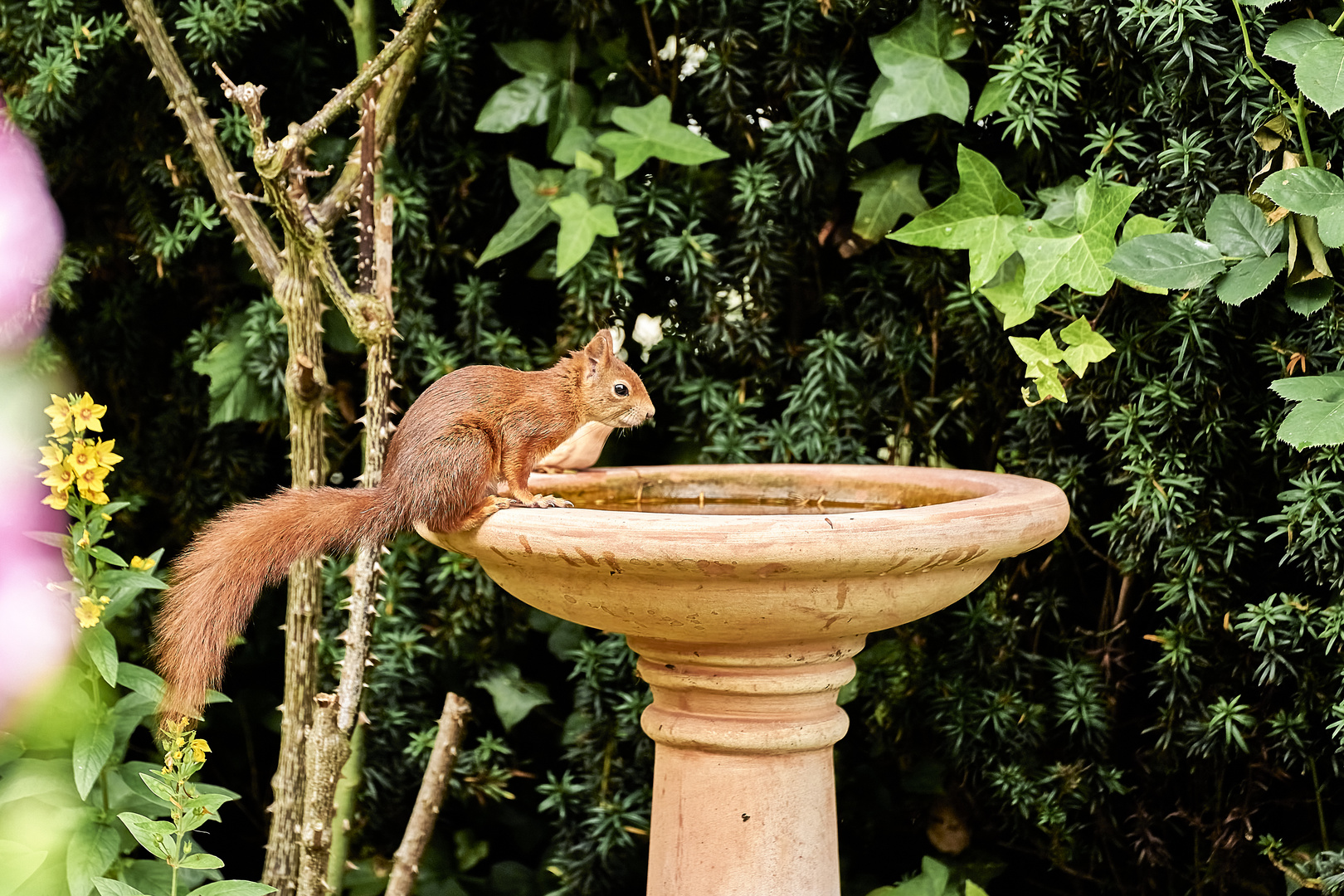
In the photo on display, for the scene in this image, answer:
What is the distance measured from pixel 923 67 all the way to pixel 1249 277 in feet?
1.95

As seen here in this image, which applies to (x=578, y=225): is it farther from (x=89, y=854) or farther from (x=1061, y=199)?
(x=89, y=854)

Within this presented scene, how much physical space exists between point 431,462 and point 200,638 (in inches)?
12.5

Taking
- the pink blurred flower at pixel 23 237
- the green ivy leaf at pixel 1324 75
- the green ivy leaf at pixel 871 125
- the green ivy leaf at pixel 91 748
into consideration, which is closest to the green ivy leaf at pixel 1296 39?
the green ivy leaf at pixel 1324 75

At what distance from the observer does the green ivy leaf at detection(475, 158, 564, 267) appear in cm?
208

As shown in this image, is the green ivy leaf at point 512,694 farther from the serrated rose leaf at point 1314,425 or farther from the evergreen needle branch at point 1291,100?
the evergreen needle branch at point 1291,100

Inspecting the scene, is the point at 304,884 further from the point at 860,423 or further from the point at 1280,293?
the point at 1280,293

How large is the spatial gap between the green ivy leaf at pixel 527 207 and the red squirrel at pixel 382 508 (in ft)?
1.99

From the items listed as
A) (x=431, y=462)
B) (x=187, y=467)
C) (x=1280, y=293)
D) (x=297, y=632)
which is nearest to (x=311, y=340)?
(x=297, y=632)

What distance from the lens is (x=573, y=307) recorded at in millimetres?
2143

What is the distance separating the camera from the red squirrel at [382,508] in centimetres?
134

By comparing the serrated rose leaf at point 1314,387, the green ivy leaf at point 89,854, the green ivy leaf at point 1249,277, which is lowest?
the green ivy leaf at point 89,854

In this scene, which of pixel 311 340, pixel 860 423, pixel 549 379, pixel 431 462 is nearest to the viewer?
pixel 431 462

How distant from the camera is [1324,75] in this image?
1.47 m

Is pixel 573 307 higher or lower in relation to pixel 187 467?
higher
